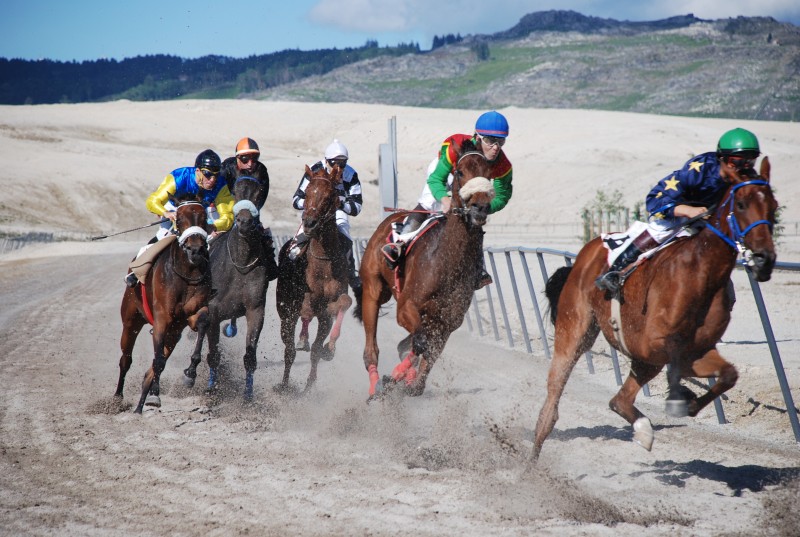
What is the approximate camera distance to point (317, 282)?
9.55 meters

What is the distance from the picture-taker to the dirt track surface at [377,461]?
16.7 ft

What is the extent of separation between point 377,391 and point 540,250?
147 inches

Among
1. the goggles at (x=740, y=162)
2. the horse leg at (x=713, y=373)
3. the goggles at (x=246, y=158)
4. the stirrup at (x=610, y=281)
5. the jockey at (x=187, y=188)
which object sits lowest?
the horse leg at (x=713, y=373)

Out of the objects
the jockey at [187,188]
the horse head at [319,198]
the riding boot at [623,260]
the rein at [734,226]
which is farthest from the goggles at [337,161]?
the rein at [734,226]

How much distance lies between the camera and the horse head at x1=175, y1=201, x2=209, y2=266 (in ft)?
26.1

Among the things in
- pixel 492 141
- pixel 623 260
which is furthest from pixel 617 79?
pixel 623 260

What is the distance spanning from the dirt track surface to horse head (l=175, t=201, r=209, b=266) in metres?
1.48

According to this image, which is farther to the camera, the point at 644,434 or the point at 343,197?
the point at 343,197

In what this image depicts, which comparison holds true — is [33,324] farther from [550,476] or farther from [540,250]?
[550,476]

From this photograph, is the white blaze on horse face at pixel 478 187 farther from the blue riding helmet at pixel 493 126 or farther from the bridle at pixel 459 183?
the blue riding helmet at pixel 493 126

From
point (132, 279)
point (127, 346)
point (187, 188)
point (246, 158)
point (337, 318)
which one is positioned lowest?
point (337, 318)

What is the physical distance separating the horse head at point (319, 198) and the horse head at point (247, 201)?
539mm

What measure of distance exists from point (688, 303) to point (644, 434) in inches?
36.3

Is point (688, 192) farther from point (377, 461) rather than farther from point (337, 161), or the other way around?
point (337, 161)
